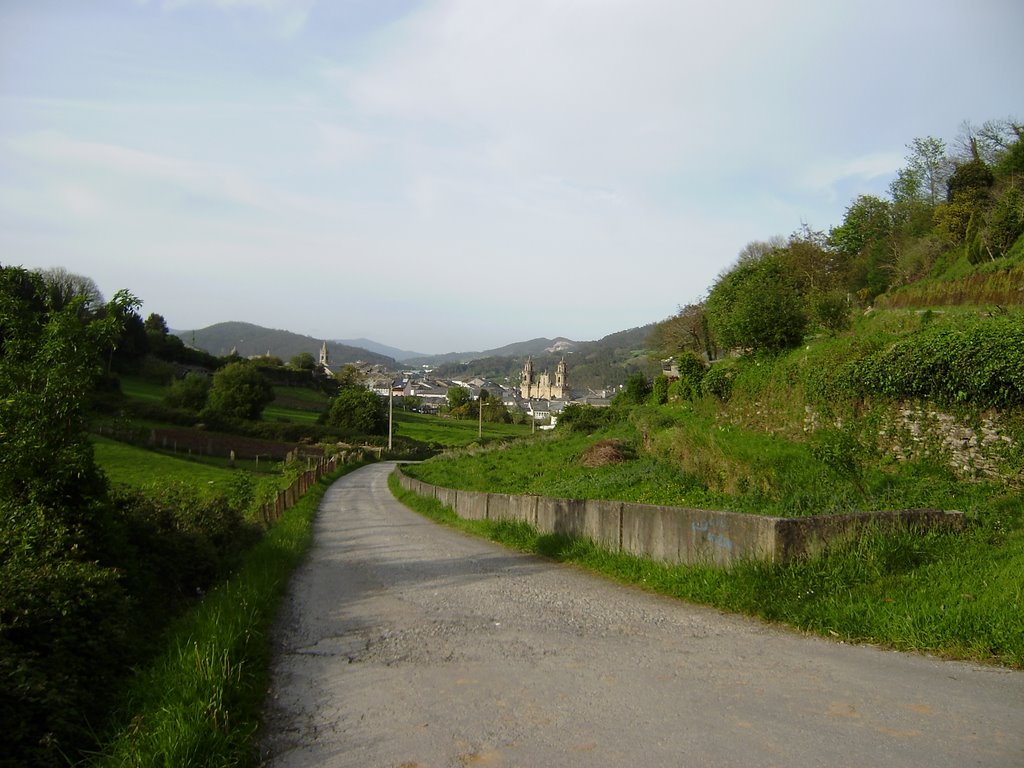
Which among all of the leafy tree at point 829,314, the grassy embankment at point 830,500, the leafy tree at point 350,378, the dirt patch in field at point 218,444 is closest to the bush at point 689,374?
the leafy tree at point 829,314

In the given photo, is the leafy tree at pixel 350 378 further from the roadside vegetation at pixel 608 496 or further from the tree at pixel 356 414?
the roadside vegetation at pixel 608 496

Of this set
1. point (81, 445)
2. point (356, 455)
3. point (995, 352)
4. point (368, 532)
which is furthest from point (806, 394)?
point (356, 455)

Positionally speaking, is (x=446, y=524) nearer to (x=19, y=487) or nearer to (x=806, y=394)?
(x=806, y=394)

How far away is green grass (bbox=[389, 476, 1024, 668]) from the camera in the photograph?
18.1 ft

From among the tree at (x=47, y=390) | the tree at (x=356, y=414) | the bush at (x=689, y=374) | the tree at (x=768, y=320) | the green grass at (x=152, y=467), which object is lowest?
the green grass at (x=152, y=467)

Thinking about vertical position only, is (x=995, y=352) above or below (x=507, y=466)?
above

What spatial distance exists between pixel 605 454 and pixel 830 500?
42.5 ft

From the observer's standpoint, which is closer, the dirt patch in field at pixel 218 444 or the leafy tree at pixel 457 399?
the dirt patch in field at pixel 218 444

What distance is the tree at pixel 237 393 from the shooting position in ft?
237

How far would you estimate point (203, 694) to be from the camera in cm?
483

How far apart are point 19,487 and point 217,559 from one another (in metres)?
3.62

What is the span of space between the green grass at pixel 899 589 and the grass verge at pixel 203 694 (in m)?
4.30

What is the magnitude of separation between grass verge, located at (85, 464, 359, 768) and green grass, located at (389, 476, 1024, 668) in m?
4.30

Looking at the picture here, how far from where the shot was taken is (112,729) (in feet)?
16.1
